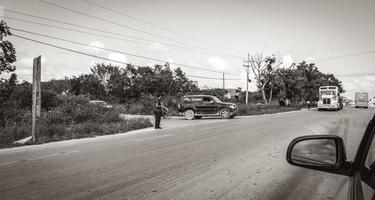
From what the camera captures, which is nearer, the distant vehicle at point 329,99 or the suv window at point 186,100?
the suv window at point 186,100

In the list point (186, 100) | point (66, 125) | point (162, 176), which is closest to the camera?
point (162, 176)

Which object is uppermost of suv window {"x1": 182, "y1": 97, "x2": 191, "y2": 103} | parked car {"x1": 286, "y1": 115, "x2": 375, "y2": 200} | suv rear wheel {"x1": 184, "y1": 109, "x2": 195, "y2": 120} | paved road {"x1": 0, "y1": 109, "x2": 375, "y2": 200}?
suv window {"x1": 182, "y1": 97, "x2": 191, "y2": 103}

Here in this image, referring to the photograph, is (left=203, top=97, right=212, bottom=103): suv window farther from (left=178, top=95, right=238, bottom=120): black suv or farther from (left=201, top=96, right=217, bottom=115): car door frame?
(left=201, top=96, right=217, bottom=115): car door frame

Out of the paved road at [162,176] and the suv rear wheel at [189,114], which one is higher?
the suv rear wheel at [189,114]

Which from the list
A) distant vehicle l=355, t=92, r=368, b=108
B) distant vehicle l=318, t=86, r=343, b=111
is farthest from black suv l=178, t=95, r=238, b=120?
distant vehicle l=355, t=92, r=368, b=108

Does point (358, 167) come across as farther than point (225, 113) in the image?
No

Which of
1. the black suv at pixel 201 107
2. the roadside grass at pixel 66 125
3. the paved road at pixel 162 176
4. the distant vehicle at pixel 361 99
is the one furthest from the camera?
the distant vehicle at pixel 361 99

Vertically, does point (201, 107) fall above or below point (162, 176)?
above

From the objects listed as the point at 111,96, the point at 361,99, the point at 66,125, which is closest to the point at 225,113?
the point at 66,125

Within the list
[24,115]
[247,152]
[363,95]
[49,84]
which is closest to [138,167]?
[247,152]

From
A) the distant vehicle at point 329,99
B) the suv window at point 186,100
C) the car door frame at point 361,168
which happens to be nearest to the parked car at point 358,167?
the car door frame at point 361,168

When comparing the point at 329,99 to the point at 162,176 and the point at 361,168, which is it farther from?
the point at 361,168

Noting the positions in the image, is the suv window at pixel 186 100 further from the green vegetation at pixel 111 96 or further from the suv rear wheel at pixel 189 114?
the green vegetation at pixel 111 96

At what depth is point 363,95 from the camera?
216 feet
